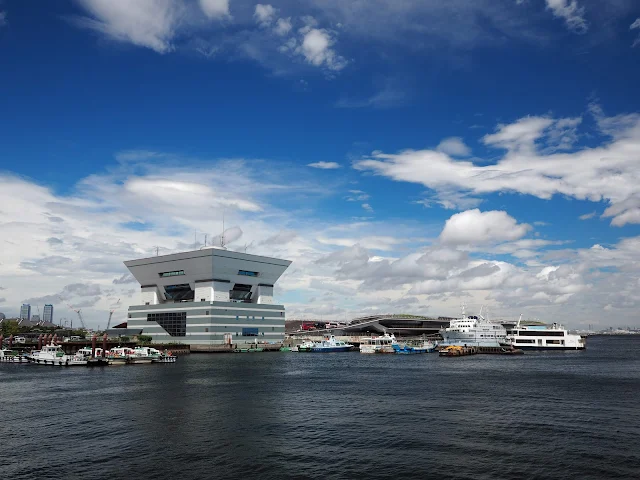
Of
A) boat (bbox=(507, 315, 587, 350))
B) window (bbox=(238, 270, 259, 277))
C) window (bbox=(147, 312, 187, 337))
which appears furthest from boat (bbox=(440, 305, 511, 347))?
window (bbox=(147, 312, 187, 337))

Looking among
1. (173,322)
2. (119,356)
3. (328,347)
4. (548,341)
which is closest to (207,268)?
(173,322)

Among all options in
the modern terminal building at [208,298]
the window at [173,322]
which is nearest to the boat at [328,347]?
the modern terminal building at [208,298]

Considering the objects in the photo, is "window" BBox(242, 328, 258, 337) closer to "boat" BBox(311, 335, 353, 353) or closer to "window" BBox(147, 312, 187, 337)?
"window" BBox(147, 312, 187, 337)

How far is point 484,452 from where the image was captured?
3575cm

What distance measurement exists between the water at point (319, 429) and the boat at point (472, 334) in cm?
9660

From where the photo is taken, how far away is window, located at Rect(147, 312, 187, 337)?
560ft

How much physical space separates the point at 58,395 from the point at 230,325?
105 m

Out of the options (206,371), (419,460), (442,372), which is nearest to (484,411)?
(419,460)

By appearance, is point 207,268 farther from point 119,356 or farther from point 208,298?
point 119,356

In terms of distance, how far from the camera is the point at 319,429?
4400cm

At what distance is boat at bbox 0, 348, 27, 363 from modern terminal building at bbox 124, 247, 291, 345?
160ft

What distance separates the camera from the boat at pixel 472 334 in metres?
173

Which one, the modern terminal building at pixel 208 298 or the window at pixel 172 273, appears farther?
the window at pixel 172 273

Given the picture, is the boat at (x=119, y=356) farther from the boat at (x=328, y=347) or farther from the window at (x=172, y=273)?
the boat at (x=328, y=347)
